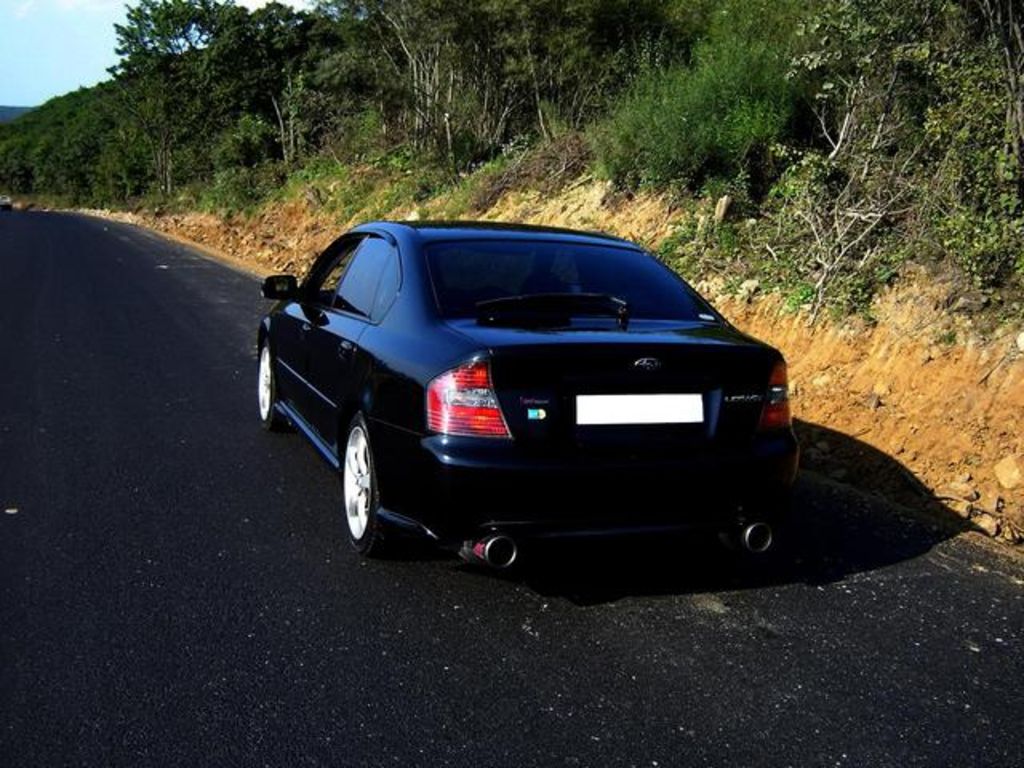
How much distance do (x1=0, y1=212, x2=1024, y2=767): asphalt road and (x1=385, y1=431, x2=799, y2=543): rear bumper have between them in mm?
392

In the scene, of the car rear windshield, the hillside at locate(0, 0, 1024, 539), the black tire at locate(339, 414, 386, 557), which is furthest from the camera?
the hillside at locate(0, 0, 1024, 539)

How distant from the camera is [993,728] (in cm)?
304

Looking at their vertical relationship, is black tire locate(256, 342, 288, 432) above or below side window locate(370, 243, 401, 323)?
below

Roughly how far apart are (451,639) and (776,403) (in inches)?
62.8

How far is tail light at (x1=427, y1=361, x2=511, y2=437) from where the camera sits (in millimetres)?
3480

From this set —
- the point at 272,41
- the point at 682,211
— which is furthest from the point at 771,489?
the point at 272,41

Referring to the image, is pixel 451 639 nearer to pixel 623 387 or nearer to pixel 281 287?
pixel 623 387

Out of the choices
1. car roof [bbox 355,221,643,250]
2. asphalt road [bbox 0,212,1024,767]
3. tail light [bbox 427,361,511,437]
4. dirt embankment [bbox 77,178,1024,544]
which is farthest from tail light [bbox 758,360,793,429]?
dirt embankment [bbox 77,178,1024,544]

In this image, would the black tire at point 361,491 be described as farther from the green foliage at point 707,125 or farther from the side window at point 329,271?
the green foliage at point 707,125

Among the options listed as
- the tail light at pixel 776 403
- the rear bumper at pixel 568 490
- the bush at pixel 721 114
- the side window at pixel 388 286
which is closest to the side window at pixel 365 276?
the side window at pixel 388 286

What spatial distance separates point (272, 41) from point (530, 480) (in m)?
40.1

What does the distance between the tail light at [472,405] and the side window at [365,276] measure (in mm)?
1092

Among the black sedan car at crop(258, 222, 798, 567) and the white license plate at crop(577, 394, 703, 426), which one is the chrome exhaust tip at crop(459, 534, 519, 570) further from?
the white license plate at crop(577, 394, 703, 426)

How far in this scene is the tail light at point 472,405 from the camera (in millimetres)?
3480
